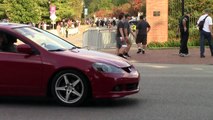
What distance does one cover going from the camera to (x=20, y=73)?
852 centimetres

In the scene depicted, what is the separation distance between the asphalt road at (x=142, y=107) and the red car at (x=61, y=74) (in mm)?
247

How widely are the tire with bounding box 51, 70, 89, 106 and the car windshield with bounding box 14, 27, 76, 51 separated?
23.5 inches

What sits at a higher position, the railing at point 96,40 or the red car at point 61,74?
the railing at point 96,40

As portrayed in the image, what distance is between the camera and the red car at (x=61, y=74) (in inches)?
328

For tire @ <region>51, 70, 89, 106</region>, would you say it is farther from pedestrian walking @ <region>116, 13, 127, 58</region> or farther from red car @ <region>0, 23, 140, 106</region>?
pedestrian walking @ <region>116, 13, 127, 58</region>

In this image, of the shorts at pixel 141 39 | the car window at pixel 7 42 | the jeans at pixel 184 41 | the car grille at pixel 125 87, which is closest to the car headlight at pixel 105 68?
the car grille at pixel 125 87

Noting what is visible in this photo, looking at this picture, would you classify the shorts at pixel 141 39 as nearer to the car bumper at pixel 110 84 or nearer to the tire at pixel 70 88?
the car bumper at pixel 110 84

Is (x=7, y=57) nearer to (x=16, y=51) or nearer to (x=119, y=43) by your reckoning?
(x=16, y=51)

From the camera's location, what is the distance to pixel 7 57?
28.2ft

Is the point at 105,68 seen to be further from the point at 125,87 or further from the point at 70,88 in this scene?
the point at 70,88

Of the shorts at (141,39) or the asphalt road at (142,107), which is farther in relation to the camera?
the shorts at (141,39)

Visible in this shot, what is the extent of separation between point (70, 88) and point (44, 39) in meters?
1.16

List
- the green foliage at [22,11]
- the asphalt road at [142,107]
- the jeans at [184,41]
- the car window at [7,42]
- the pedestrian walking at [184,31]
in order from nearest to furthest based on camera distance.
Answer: the asphalt road at [142,107] < the car window at [7,42] < the pedestrian walking at [184,31] < the jeans at [184,41] < the green foliage at [22,11]

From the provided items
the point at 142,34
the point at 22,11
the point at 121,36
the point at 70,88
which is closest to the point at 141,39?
the point at 142,34
